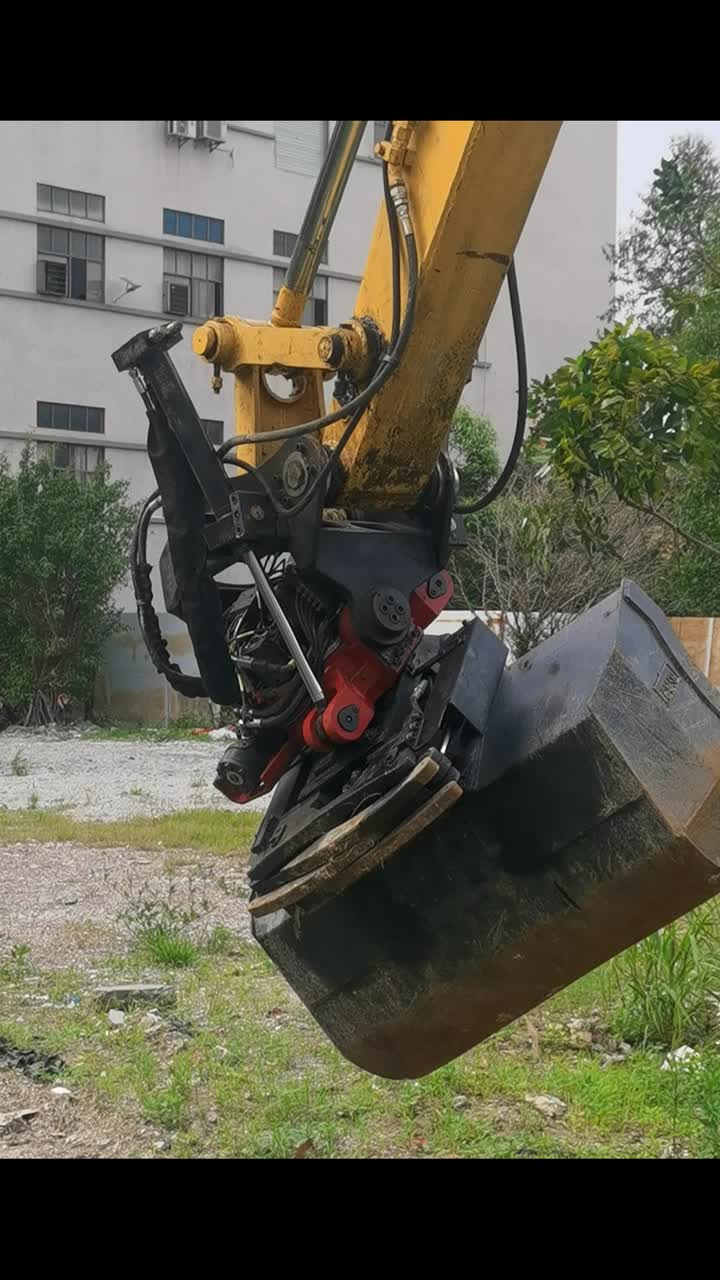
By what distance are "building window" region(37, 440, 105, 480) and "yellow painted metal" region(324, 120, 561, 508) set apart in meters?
20.7

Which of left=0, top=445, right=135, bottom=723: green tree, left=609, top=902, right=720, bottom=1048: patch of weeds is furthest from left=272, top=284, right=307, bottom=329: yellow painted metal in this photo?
left=0, top=445, right=135, bottom=723: green tree

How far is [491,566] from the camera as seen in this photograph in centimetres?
1861

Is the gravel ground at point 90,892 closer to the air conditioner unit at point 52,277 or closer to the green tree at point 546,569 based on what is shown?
the green tree at point 546,569

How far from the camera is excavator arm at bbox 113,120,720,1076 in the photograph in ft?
10.6

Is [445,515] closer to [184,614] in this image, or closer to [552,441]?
[184,614]

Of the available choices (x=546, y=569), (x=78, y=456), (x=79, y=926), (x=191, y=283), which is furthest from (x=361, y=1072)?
(x=191, y=283)

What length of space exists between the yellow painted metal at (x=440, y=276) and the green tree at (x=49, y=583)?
1794 cm

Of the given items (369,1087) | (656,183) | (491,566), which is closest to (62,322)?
(491,566)

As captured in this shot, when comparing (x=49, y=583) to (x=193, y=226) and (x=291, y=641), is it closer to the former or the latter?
(x=193, y=226)

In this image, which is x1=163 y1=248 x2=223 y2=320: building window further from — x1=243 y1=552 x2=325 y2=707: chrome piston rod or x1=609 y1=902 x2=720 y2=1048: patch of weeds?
x1=243 y1=552 x2=325 y2=707: chrome piston rod

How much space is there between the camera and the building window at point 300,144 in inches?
152

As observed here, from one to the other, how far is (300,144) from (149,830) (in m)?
7.73

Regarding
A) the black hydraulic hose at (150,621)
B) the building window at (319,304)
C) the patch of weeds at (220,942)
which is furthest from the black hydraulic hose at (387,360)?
the building window at (319,304)

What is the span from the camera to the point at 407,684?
3.57 m
